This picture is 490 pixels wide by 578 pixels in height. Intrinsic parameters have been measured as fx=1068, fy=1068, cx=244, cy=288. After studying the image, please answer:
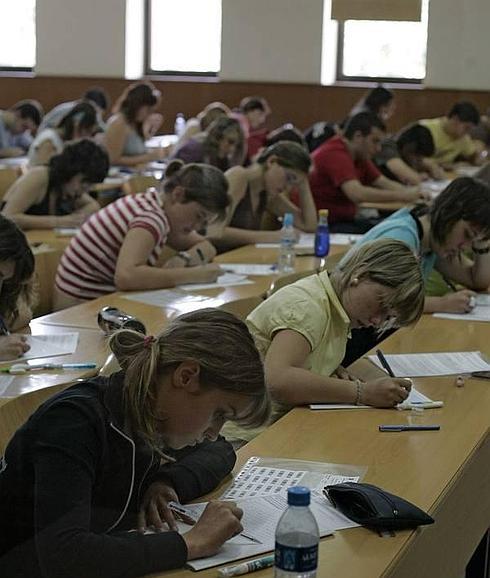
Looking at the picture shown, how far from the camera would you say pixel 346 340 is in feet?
9.87

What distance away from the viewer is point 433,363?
328cm

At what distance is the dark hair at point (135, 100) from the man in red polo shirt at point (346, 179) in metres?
1.77

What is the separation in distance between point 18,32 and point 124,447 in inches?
196

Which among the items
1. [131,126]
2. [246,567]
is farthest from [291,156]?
[246,567]

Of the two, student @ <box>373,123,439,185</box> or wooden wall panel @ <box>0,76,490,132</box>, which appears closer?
student @ <box>373,123,439,185</box>

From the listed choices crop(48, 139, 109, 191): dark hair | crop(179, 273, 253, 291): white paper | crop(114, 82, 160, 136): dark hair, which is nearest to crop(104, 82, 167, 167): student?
crop(114, 82, 160, 136): dark hair

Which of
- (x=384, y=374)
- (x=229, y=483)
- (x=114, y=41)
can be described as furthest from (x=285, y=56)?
(x=229, y=483)

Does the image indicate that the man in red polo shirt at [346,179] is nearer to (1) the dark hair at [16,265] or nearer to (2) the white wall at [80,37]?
(2) the white wall at [80,37]

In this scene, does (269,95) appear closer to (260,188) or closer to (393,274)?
(260,188)

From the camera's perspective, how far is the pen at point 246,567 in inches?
70.0

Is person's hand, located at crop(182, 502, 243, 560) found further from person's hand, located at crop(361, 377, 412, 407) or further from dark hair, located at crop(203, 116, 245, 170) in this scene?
dark hair, located at crop(203, 116, 245, 170)

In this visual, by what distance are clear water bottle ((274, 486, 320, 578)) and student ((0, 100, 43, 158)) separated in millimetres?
8064

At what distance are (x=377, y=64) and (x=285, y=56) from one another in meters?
1.89

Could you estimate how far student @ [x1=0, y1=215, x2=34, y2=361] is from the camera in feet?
10.2
